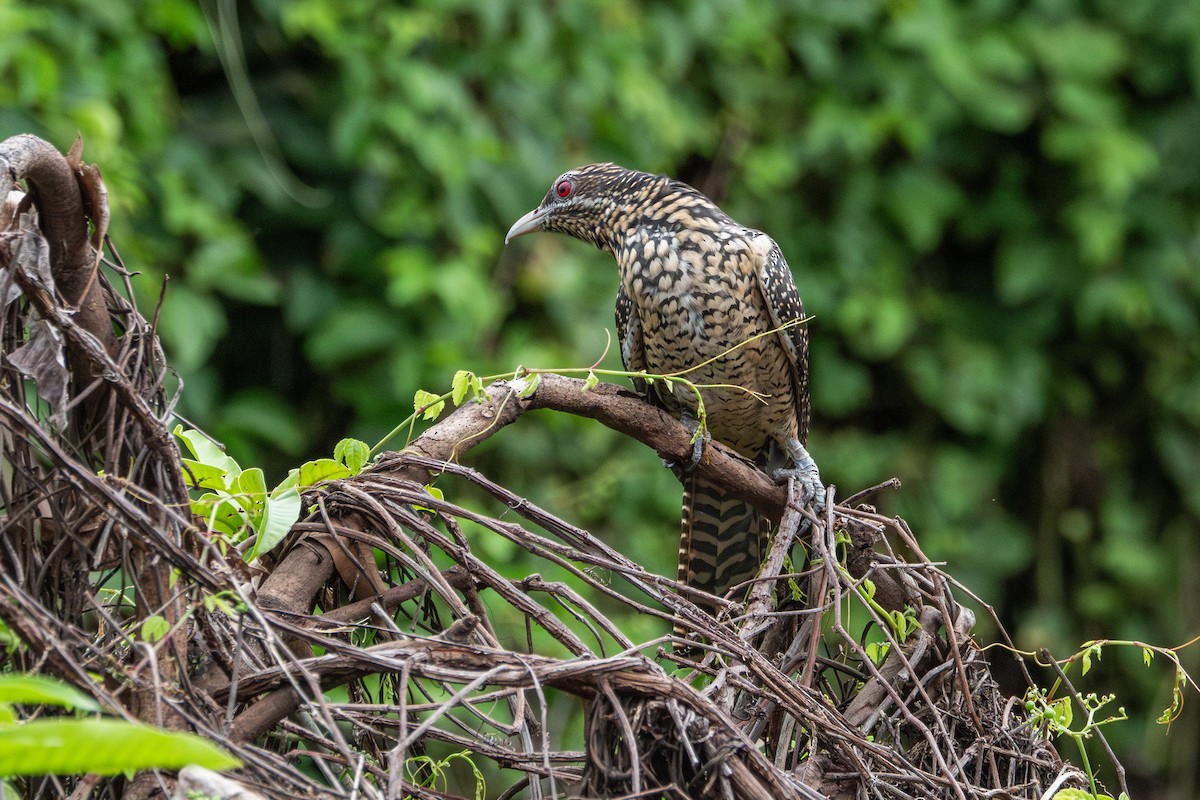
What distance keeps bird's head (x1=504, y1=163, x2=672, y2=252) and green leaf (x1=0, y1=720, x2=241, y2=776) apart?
2487 mm

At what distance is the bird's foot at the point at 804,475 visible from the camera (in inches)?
109

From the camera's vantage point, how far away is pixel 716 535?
3.50 meters

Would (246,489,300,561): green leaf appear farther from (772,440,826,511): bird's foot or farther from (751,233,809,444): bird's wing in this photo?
(751,233,809,444): bird's wing

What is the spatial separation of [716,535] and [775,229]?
2.29 m

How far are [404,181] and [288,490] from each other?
2830 mm

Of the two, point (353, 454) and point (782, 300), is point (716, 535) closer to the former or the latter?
point (782, 300)

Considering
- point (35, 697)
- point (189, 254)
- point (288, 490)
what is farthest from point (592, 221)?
point (35, 697)

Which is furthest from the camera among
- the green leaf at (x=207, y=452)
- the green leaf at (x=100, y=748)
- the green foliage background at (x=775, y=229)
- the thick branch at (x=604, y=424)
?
the green foliage background at (x=775, y=229)

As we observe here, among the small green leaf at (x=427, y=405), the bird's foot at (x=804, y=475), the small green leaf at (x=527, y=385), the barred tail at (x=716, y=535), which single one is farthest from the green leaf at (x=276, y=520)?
the barred tail at (x=716, y=535)

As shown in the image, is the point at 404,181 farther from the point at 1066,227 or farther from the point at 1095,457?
the point at 1095,457

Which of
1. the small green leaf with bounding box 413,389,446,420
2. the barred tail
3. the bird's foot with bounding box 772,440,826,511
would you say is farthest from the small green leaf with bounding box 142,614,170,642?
the barred tail

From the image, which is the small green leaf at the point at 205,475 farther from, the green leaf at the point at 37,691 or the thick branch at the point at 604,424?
the green leaf at the point at 37,691

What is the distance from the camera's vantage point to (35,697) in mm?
1205

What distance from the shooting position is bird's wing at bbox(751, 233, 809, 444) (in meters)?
3.35
